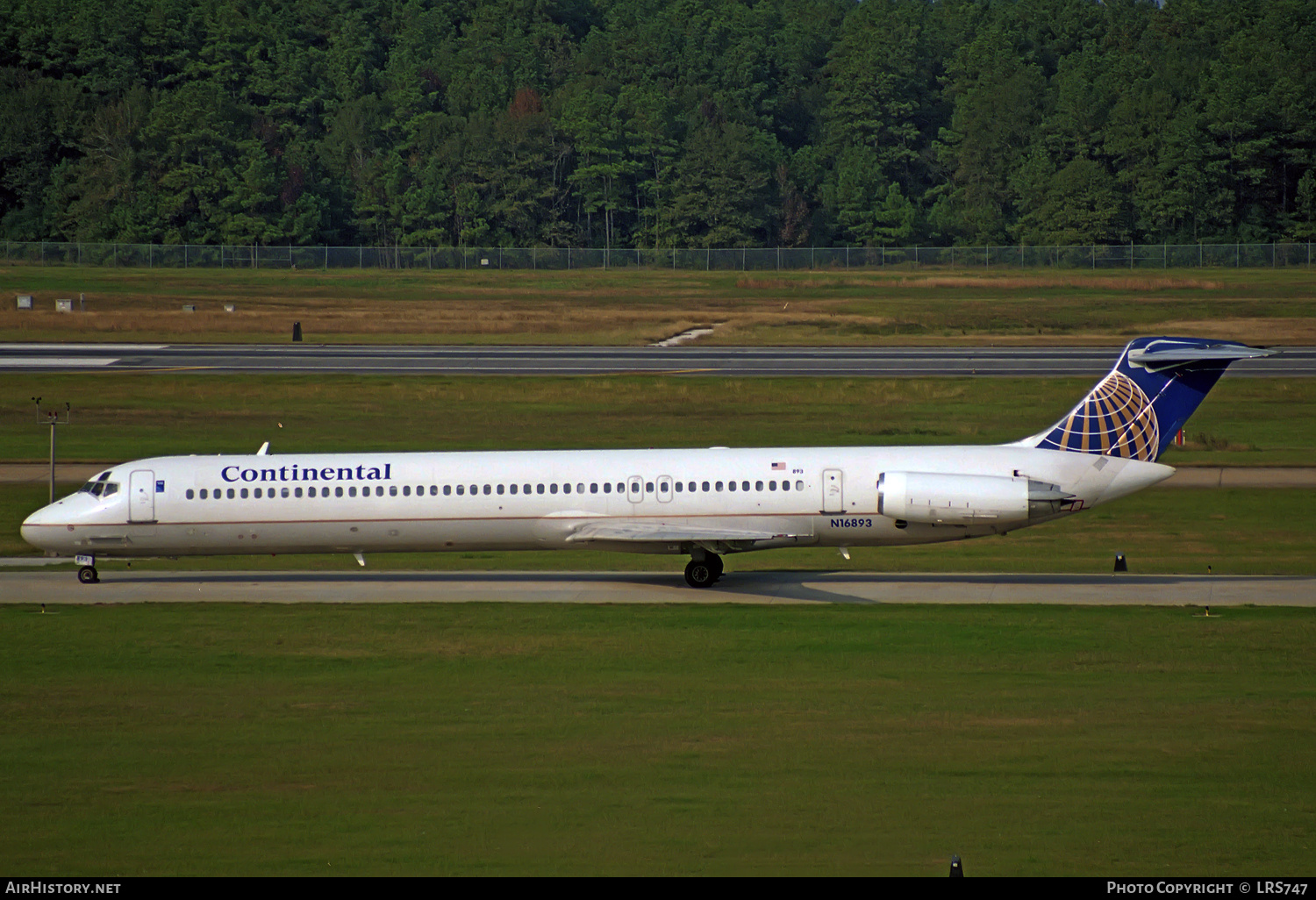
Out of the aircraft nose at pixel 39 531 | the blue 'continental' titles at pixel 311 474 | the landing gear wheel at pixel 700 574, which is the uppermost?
the blue 'continental' titles at pixel 311 474

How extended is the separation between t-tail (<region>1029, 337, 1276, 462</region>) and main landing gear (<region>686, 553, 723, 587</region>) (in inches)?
283

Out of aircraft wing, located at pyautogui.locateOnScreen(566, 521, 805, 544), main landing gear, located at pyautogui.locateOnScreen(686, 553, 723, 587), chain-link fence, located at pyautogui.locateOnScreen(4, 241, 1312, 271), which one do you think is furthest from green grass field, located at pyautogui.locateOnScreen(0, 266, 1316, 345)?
aircraft wing, located at pyautogui.locateOnScreen(566, 521, 805, 544)

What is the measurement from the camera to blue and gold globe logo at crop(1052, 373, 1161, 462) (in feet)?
102

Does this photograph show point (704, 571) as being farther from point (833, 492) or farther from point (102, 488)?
point (102, 488)

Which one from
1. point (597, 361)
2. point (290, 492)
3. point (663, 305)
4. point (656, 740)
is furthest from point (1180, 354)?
point (663, 305)

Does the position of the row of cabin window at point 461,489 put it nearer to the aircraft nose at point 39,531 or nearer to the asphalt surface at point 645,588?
the asphalt surface at point 645,588

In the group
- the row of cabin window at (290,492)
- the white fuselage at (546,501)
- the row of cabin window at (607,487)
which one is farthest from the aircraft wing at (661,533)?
the row of cabin window at (290,492)

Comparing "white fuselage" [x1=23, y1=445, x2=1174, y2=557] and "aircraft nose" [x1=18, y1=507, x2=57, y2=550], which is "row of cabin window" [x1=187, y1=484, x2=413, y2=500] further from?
"aircraft nose" [x1=18, y1=507, x2=57, y2=550]

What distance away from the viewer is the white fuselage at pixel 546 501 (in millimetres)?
30938

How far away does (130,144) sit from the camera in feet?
438

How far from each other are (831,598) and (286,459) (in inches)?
466

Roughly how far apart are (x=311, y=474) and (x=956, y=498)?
43.4 ft

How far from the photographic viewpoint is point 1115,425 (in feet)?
102

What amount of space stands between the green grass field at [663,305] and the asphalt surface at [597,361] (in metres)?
4.24
